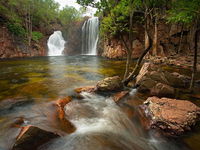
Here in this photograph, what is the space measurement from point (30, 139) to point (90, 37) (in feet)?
119

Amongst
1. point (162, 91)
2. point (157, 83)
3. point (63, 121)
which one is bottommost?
point (63, 121)

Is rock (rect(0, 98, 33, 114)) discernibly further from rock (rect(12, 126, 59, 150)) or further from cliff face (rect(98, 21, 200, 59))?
cliff face (rect(98, 21, 200, 59))

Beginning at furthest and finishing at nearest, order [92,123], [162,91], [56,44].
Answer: [56,44] < [162,91] < [92,123]

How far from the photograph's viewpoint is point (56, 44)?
4122cm

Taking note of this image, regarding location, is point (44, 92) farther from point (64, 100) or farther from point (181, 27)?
point (181, 27)

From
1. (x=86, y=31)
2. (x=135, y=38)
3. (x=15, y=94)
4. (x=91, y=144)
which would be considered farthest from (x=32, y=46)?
(x=91, y=144)

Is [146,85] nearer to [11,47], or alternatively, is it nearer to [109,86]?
[109,86]

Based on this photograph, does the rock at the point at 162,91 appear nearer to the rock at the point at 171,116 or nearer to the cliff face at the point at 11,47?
the rock at the point at 171,116

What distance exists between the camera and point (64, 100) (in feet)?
17.9

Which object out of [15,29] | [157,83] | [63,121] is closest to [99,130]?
[63,121]

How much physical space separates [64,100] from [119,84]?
290 centimetres

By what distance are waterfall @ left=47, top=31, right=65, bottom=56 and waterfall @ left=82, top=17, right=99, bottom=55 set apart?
7202 mm

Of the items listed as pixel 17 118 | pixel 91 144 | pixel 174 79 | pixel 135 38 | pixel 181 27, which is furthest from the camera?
pixel 135 38

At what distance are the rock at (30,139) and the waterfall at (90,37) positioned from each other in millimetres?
33372
